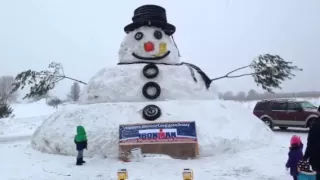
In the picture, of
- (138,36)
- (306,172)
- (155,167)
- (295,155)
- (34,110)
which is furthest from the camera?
(34,110)

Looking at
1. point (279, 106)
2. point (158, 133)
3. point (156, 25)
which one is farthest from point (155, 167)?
point (279, 106)

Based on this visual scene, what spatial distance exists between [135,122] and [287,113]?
1088 cm

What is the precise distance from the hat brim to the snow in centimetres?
193

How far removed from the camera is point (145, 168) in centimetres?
830

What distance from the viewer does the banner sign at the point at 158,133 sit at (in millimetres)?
9531

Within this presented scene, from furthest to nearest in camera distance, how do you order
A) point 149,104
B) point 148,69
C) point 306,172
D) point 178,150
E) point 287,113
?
point 287,113 < point 148,69 < point 149,104 < point 178,150 < point 306,172

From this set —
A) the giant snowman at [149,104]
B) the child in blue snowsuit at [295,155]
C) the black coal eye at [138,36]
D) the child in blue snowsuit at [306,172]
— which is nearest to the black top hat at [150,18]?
the giant snowman at [149,104]

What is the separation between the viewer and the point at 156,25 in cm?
1295

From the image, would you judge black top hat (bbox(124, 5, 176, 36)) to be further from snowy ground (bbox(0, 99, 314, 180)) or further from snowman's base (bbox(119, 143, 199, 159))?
snowy ground (bbox(0, 99, 314, 180))

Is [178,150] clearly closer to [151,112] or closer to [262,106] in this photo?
[151,112]

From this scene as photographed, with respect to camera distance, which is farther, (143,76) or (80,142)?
(143,76)

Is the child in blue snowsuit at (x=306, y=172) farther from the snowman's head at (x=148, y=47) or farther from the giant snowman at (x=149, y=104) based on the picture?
the snowman's head at (x=148, y=47)

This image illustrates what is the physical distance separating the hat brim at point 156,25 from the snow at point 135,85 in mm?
1935

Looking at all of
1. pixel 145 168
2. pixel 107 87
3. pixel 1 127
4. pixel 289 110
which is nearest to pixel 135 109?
pixel 107 87
